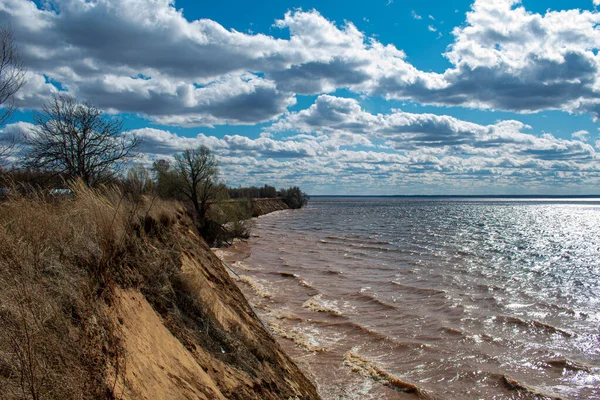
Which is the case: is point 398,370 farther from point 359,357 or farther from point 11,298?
point 11,298

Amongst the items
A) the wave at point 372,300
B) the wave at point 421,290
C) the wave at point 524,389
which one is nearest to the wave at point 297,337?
the wave at point 372,300

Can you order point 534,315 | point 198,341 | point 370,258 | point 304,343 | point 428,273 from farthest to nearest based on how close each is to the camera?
point 370,258, point 428,273, point 534,315, point 304,343, point 198,341

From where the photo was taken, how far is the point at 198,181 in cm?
3881

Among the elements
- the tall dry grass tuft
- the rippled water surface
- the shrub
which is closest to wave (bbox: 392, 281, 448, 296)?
the rippled water surface

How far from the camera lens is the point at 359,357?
10.7 m

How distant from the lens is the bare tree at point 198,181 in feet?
127

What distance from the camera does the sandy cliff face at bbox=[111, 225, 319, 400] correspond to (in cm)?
385

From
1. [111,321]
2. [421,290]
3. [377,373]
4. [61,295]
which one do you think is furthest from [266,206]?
[61,295]

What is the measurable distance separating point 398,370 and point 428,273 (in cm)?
1244

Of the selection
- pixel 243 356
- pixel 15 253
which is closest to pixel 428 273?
pixel 243 356

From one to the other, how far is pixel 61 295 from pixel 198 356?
1879 mm

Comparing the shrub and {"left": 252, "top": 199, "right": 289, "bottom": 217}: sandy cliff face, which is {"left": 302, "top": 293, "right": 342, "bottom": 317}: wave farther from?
the shrub

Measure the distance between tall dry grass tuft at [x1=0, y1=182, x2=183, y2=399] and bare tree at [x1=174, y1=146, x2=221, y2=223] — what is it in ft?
110

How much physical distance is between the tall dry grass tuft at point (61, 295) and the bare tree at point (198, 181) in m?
33.4
